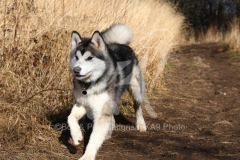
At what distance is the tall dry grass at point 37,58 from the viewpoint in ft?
11.4

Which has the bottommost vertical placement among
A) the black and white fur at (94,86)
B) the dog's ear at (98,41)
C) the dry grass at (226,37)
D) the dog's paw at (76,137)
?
the dog's paw at (76,137)

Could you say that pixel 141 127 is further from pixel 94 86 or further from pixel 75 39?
pixel 75 39

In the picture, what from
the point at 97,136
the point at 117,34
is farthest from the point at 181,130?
the point at 97,136

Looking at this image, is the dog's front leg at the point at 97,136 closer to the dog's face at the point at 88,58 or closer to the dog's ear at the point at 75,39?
the dog's face at the point at 88,58

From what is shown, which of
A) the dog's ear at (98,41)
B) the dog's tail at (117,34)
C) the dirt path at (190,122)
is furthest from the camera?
the dog's tail at (117,34)

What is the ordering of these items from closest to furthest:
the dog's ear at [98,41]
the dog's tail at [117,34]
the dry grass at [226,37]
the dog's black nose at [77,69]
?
the dog's black nose at [77,69], the dog's ear at [98,41], the dog's tail at [117,34], the dry grass at [226,37]

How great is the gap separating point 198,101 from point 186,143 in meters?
2.28

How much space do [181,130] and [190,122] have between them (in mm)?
432

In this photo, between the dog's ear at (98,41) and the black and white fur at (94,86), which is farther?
the dog's ear at (98,41)

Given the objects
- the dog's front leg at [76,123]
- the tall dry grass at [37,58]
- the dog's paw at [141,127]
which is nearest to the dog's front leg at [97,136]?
the dog's front leg at [76,123]

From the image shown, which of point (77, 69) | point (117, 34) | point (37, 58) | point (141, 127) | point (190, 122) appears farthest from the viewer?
point (190, 122)

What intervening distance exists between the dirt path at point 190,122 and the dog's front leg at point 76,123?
1.11ft

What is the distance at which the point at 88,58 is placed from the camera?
11.0ft

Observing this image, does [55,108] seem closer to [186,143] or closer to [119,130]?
[119,130]
